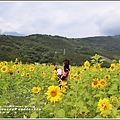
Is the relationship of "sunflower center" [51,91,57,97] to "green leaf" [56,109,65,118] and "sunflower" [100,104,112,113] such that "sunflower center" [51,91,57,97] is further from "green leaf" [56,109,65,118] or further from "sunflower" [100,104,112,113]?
"sunflower" [100,104,112,113]

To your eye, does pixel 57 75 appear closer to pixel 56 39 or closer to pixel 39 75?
pixel 39 75

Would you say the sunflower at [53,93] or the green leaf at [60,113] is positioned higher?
the sunflower at [53,93]

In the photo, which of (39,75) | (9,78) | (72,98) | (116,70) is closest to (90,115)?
(72,98)

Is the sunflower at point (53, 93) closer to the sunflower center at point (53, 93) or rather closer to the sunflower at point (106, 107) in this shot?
the sunflower center at point (53, 93)

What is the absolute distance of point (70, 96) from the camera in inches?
163

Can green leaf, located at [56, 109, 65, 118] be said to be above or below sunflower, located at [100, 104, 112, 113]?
below

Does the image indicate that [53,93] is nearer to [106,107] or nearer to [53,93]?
[53,93]

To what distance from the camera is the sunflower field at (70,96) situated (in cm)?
327

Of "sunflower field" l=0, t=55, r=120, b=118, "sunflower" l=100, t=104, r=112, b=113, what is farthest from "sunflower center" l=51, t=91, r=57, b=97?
"sunflower" l=100, t=104, r=112, b=113

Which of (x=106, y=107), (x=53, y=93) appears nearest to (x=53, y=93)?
(x=53, y=93)

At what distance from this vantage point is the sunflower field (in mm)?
3266

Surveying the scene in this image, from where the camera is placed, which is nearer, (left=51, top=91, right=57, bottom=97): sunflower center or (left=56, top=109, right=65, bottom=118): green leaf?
(left=56, top=109, right=65, bottom=118): green leaf

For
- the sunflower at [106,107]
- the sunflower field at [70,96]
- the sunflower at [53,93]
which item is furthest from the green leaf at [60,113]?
the sunflower at [106,107]

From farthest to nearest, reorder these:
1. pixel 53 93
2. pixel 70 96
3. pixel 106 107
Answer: pixel 70 96
pixel 53 93
pixel 106 107
